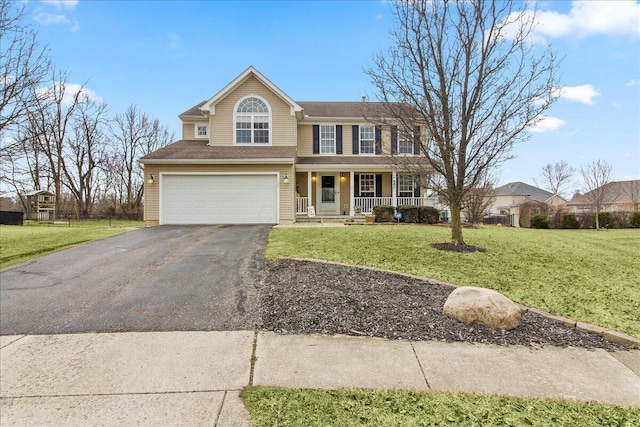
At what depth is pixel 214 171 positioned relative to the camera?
1408cm

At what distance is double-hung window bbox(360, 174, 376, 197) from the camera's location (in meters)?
17.9

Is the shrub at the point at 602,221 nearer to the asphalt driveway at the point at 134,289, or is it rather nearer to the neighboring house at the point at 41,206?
the asphalt driveway at the point at 134,289

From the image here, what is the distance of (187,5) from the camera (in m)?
13.8

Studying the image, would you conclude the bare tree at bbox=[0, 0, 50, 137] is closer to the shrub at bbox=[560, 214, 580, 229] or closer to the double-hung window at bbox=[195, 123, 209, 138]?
the double-hung window at bbox=[195, 123, 209, 138]

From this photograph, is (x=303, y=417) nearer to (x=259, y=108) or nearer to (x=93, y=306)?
(x=93, y=306)

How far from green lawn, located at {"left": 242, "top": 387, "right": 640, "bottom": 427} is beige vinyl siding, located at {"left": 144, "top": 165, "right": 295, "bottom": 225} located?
38.9ft

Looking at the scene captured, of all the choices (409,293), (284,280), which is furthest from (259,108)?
(409,293)

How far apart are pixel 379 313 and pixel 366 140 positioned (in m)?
→ 14.9

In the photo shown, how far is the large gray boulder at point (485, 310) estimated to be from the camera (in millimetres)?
3910

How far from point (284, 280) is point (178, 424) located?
333cm

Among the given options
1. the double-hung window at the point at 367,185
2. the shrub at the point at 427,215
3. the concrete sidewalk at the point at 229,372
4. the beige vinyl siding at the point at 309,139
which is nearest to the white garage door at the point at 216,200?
the beige vinyl siding at the point at 309,139

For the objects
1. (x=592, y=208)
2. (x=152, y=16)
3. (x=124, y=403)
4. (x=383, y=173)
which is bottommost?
(x=124, y=403)

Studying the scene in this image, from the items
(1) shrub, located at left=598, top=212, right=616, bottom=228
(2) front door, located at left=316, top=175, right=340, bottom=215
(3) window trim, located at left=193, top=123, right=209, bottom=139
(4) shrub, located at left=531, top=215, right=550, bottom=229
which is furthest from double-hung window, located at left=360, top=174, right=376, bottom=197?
(1) shrub, located at left=598, top=212, right=616, bottom=228

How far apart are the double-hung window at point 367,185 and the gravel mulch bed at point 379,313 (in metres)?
12.3
